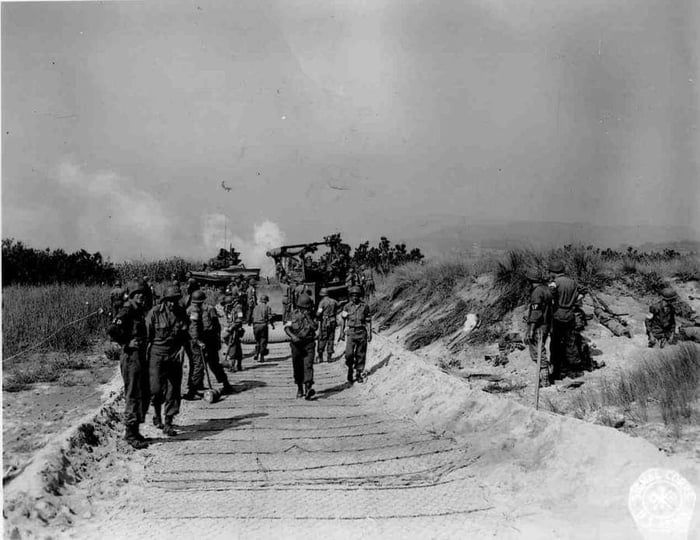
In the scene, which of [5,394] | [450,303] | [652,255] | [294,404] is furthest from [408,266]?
[5,394]

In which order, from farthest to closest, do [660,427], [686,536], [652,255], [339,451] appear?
[652,255] → [339,451] → [660,427] → [686,536]

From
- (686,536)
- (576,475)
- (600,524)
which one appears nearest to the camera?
(686,536)

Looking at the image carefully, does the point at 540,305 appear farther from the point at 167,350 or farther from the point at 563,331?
the point at 167,350

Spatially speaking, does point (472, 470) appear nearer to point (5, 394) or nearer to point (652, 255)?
point (5, 394)

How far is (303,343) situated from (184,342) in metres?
2.48

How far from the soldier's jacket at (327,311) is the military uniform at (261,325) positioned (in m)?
1.13

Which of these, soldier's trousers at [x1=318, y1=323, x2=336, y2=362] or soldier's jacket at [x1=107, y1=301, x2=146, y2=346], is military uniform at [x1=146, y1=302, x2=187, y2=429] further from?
soldier's trousers at [x1=318, y1=323, x2=336, y2=362]

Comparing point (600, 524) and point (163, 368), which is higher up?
point (163, 368)

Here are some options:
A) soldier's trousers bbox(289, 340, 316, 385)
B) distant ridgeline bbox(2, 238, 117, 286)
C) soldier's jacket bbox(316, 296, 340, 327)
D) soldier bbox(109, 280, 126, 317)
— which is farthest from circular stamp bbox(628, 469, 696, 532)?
distant ridgeline bbox(2, 238, 117, 286)

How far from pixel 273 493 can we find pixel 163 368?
262 centimetres

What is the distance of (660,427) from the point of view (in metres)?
6.07

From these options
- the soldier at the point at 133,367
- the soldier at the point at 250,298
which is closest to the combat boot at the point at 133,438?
the soldier at the point at 133,367

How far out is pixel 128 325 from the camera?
700 cm

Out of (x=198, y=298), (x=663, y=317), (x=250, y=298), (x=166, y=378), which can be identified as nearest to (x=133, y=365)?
(x=166, y=378)
